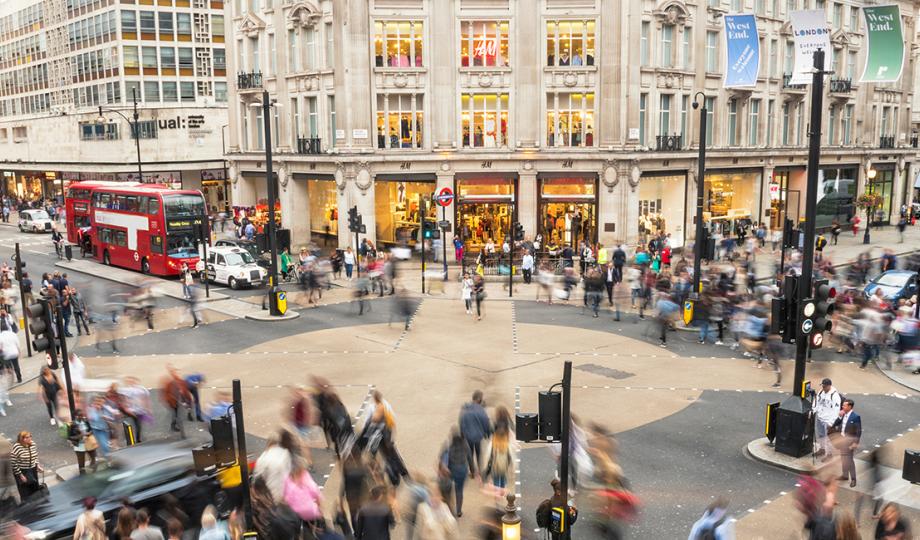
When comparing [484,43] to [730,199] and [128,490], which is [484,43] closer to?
[730,199]

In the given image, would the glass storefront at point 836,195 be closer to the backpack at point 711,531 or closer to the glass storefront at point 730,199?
the glass storefront at point 730,199

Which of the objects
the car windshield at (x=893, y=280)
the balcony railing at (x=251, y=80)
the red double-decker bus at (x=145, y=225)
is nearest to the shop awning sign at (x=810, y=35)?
the car windshield at (x=893, y=280)

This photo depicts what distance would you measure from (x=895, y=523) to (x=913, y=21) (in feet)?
215

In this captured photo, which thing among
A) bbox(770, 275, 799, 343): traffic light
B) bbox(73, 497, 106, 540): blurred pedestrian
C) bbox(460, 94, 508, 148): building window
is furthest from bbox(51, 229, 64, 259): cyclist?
bbox(770, 275, 799, 343): traffic light

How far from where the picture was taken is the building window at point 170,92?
68938mm

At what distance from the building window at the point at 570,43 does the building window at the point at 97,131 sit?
144 feet

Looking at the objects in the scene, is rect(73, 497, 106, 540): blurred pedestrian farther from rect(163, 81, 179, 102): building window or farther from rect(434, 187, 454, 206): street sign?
rect(163, 81, 179, 102): building window

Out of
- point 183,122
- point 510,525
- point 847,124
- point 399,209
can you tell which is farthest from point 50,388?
point 847,124

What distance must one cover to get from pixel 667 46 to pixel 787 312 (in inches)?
1240

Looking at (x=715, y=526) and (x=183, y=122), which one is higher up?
(x=183, y=122)

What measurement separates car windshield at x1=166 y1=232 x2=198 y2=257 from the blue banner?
82.3 feet

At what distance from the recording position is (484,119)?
4097cm

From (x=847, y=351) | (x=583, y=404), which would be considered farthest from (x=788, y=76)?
(x=583, y=404)

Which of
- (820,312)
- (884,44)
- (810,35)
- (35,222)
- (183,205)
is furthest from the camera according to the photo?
(35,222)
